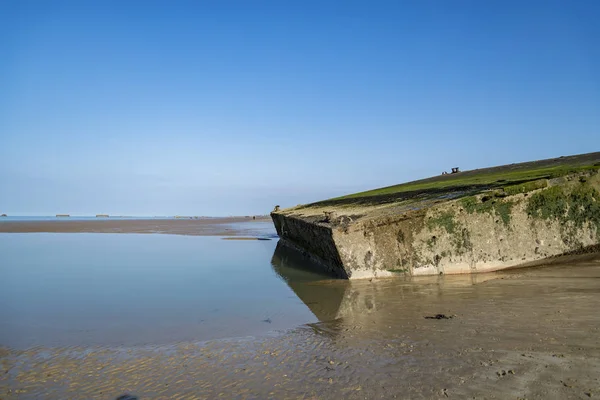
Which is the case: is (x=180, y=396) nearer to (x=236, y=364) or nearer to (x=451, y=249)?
(x=236, y=364)

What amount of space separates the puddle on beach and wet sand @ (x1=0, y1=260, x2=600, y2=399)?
0.01 meters

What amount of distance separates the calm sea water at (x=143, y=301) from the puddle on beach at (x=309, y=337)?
31mm

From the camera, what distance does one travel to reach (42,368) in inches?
134

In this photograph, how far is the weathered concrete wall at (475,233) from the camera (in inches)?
274

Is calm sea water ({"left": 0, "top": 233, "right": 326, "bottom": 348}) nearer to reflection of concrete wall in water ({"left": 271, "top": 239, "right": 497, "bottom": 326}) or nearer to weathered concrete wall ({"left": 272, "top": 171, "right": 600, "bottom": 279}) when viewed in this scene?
reflection of concrete wall in water ({"left": 271, "top": 239, "right": 497, "bottom": 326})

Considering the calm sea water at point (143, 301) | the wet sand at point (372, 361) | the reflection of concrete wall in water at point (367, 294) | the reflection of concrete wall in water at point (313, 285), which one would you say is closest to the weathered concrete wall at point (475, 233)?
the reflection of concrete wall in water at point (367, 294)

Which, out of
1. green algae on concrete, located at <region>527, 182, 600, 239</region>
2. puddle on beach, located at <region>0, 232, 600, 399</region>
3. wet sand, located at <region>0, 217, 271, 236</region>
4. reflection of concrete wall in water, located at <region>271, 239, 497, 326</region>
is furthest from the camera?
wet sand, located at <region>0, 217, 271, 236</region>

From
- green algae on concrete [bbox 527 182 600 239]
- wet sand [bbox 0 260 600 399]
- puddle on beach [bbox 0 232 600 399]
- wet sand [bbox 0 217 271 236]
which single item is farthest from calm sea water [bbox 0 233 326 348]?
wet sand [bbox 0 217 271 236]

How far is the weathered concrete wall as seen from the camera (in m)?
6.96

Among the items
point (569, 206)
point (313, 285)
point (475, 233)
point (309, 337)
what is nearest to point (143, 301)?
point (313, 285)

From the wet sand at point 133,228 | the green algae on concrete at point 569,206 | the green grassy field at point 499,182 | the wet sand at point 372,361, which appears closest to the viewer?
the wet sand at point 372,361

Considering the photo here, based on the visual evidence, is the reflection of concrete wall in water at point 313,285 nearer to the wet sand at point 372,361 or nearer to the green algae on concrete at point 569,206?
the wet sand at point 372,361

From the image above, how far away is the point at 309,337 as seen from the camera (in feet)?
13.4

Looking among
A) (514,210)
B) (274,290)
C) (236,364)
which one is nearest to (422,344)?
(236,364)
